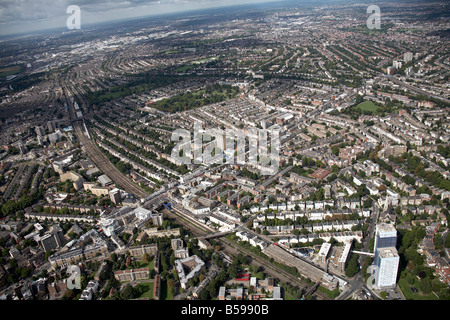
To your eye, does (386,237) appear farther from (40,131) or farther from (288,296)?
(40,131)

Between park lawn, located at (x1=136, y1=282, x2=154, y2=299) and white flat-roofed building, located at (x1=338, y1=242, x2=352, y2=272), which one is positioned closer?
park lawn, located at (x1=136, y1=282, x2=154, y2=299)

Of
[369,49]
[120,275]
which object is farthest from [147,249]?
[369,49]

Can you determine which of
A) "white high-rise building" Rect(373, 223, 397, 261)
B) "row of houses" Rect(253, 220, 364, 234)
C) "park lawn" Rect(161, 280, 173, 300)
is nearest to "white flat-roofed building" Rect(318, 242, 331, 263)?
"row of houses" Rect(253, 220, 364, 234)

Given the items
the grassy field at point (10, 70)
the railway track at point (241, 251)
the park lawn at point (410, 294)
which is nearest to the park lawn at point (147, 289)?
the railway track at point (241, 251)

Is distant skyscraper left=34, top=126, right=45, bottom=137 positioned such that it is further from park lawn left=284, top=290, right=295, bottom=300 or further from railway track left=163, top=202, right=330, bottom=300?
park lawn left=284, top=290, right=295, bottom=300

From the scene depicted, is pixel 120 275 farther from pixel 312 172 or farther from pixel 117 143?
pixel 117 143

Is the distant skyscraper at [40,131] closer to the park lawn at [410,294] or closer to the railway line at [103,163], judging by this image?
the railway line at [103,163]
